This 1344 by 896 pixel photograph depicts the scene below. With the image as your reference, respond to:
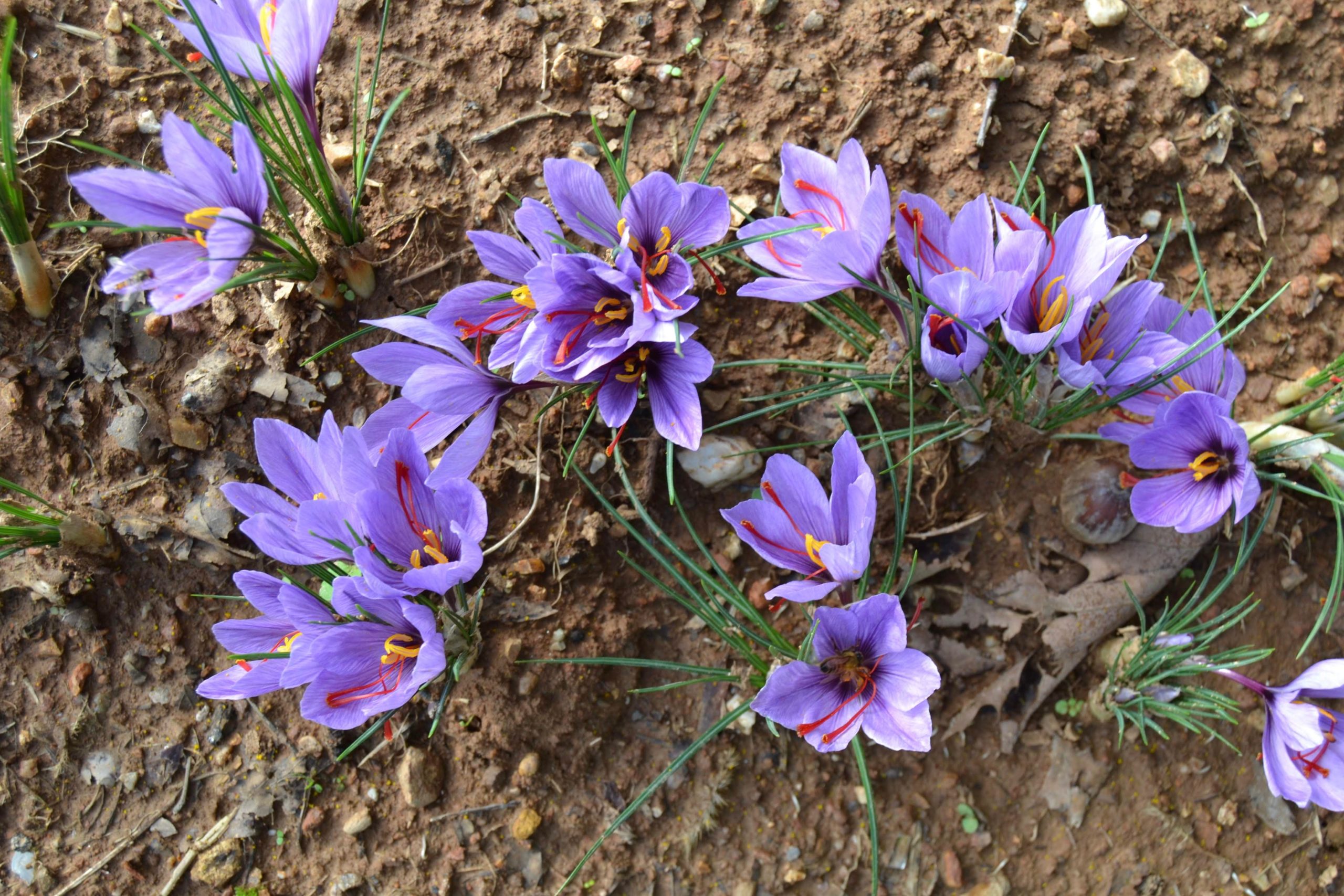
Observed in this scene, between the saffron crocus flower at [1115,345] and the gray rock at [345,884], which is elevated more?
the saffron crocus flower at [1115,345]

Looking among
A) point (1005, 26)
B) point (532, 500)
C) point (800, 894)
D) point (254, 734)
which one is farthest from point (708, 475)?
point (1005, 26)

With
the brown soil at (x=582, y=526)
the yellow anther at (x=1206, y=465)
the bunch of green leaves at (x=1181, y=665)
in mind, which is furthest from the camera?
the brown soil at (x=582, y=526)

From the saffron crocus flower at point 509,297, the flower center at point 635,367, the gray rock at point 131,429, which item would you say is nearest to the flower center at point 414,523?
the saffron crocus flower at point 509,297

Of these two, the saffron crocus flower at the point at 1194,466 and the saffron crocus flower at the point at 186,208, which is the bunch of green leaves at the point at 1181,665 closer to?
the saffron crocus flower at the point at 1194,466

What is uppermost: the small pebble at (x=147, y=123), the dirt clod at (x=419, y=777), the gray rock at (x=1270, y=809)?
the small pebble at (x=147, y=123)

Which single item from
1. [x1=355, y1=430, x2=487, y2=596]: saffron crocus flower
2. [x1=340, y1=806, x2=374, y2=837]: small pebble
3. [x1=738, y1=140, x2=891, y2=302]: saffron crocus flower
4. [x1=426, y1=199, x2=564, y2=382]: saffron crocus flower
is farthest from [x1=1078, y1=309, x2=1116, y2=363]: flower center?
[x1=340, y1=806, x2=374, y2=837]: small pebble

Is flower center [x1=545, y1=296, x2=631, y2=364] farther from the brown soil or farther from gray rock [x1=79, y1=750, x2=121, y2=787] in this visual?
gray rock [x1=79, y1=750, x2=121, y2=787]

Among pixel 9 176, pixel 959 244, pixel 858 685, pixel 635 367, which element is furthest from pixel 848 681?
pixel 9 176
